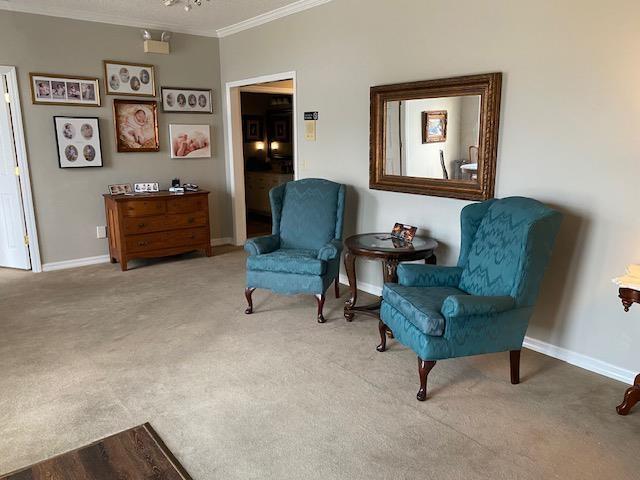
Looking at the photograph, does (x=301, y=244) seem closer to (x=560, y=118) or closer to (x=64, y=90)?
(x=560, y=118)

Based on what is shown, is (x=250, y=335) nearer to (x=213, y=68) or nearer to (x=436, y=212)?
(x=436, y=212)

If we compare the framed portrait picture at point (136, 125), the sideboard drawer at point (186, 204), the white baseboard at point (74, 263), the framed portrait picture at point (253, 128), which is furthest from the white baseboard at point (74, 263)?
the framed portrait picture at point (253, 128)

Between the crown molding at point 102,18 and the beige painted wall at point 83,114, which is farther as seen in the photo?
the beige painted wall at point 83,114

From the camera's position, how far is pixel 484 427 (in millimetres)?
2332

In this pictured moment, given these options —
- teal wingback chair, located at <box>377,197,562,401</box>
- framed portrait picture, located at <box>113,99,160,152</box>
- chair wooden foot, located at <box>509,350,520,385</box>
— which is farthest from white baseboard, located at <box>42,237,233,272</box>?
chair wooden foot, located at <box>509,350,520,385</box>

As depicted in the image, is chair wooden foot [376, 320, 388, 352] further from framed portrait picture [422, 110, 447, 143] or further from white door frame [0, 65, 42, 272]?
white door frame [0, 65, 42, 272]

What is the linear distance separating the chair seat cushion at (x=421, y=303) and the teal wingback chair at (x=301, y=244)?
82 centimetres

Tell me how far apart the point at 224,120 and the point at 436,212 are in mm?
3430

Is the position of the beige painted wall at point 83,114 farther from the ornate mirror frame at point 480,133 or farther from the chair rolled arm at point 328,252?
the chair rolled arm at point 328,252

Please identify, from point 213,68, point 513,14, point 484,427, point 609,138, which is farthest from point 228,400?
point 213,68

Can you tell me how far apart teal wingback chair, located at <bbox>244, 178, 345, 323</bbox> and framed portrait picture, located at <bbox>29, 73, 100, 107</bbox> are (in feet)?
7.93

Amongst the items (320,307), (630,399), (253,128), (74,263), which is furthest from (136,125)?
(630,399)

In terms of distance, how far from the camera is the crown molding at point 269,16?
14.7 feet

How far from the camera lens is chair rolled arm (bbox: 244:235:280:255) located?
386 cm
